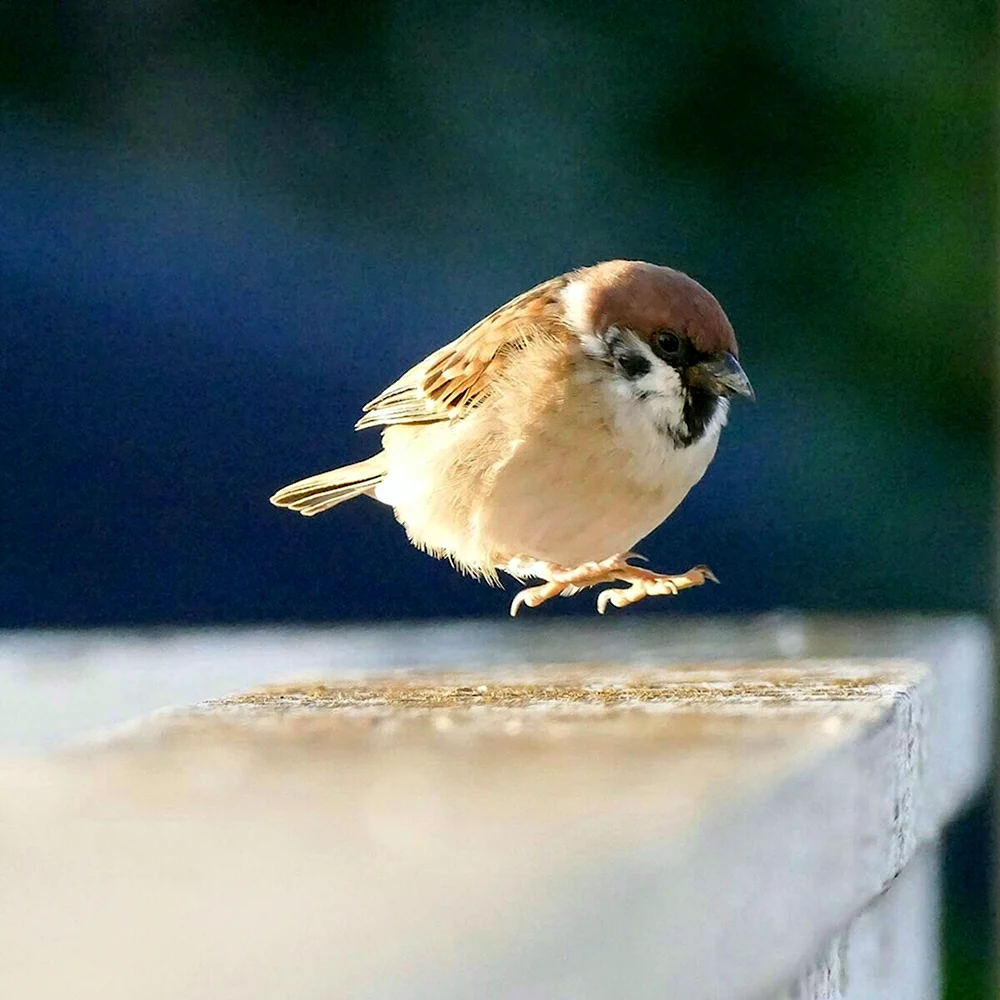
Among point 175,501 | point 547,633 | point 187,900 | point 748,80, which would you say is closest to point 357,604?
point 175,501

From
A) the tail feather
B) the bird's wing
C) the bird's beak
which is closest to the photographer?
the bird's beak

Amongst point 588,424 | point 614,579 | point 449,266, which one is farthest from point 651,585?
point 449,266

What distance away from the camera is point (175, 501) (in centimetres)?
225

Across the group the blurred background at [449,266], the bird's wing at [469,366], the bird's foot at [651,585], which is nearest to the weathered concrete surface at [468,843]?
the bird's foot at [651,585]

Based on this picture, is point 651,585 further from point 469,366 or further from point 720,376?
point 469,366

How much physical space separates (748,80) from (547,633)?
1.21 m

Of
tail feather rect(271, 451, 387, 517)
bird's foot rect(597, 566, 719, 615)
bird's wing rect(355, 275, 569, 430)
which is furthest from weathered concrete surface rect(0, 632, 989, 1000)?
tail feather rect(271, 451, 387, 517)

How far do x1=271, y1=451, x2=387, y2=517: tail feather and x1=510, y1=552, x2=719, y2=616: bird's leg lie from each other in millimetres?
475

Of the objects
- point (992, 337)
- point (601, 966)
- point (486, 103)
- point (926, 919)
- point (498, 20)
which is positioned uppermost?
point (498, 20)

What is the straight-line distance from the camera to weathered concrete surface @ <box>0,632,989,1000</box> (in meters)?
0.33

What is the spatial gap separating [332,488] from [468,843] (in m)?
1.25

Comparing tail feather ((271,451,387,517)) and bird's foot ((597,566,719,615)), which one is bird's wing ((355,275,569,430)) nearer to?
tail feather ((271,451,387,517))

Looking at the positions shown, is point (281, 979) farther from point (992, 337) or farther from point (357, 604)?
point (992, 337)

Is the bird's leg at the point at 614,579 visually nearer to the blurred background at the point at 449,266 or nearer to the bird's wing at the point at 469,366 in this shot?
the bird's wing at the point at 469,366
